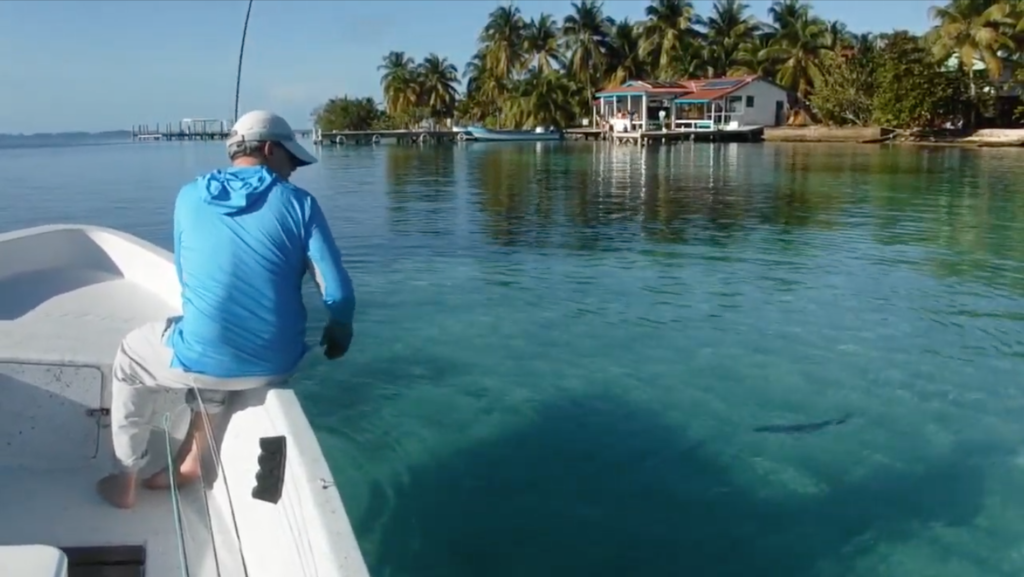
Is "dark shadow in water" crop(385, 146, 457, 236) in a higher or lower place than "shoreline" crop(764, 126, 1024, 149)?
lower

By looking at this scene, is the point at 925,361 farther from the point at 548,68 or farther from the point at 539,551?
the point at 548,68

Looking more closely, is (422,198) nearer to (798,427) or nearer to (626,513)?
(798,427)

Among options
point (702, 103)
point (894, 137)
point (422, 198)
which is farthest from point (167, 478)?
point (702, 103)

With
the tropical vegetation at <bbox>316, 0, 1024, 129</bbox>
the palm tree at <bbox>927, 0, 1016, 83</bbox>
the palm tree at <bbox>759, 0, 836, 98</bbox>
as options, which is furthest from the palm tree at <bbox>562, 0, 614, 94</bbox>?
the palm tree at <bbox>927, 0, 1016, 83</bbox>

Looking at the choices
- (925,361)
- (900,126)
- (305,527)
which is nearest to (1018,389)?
(925,361)

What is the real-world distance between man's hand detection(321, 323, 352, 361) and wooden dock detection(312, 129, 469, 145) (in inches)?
2569

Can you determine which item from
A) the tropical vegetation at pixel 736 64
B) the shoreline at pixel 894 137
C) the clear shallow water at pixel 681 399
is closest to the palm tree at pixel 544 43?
the tropical vegetation at pixel 736 64

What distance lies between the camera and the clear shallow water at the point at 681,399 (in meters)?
4.77

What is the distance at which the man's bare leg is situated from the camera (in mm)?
3568

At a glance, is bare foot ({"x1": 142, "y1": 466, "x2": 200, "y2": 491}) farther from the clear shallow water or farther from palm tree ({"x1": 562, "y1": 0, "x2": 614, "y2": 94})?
palm tree ({"x1": 562, "y1": 0, "x2": 614, "y2": 94})

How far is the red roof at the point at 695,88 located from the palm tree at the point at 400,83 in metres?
25.4

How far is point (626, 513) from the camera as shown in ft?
16.5

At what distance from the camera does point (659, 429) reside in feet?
20.7

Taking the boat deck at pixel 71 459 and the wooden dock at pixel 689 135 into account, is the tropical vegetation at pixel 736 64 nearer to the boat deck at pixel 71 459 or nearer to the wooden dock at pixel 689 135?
the wooden dock at pixel 689 135
